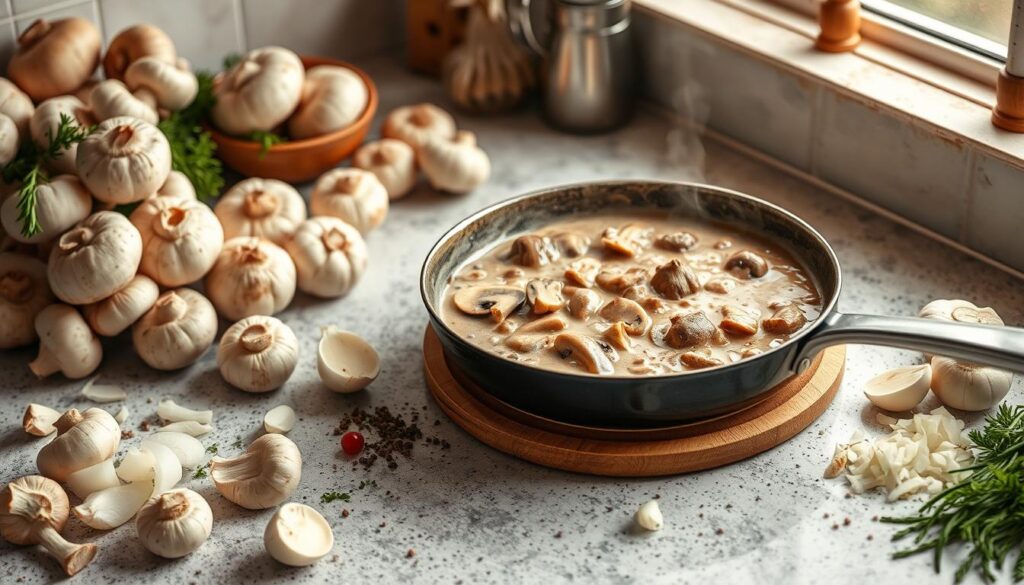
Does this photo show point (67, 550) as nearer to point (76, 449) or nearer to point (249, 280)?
point (76, 449)

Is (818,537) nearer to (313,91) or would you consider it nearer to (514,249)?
(514,249)

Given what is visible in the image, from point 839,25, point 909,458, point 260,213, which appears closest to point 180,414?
point 260,213

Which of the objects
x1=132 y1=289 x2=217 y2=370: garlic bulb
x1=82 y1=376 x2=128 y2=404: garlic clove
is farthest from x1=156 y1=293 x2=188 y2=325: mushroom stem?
x1=82 y1=376 x2=128 y2=404: garlic clove

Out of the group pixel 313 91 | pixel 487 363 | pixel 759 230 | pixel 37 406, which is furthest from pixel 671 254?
pixel 37 406

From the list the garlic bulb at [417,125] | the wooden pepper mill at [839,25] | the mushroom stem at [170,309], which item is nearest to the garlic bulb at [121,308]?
the mushroom stem at [170,309]

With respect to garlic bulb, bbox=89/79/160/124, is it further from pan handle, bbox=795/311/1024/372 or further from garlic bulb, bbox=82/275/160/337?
pan handle, bbox=795/311/1024/372

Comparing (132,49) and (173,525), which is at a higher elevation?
(132,49)
